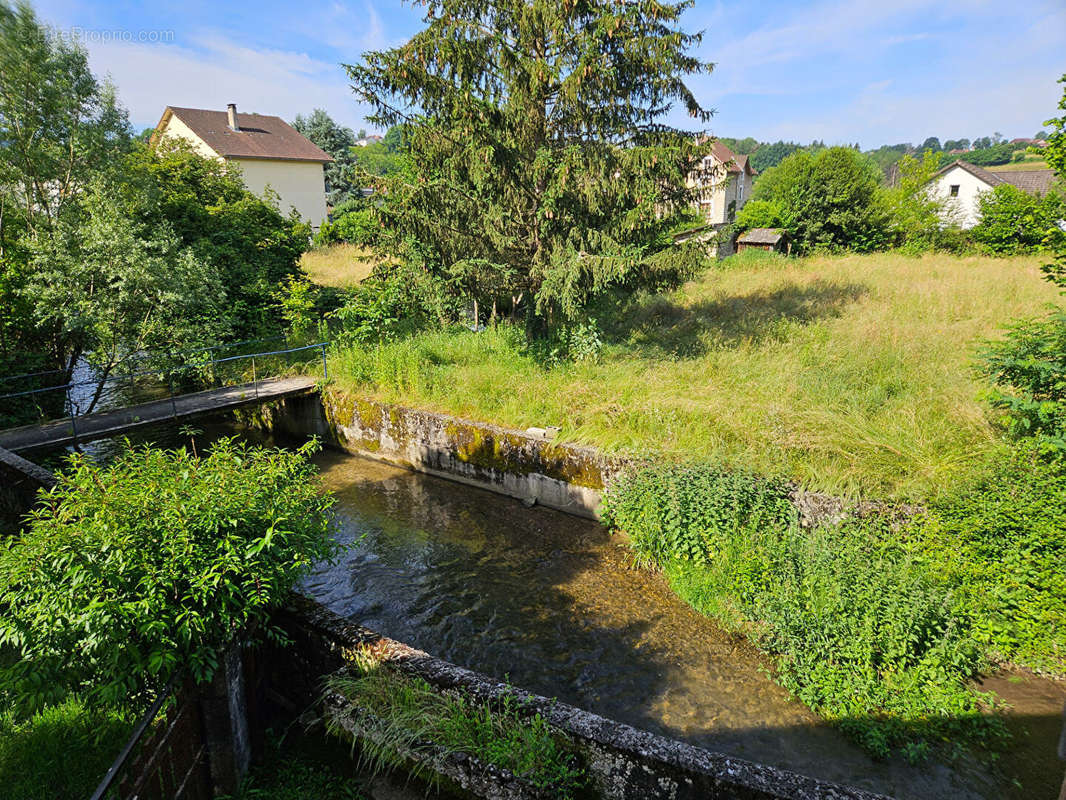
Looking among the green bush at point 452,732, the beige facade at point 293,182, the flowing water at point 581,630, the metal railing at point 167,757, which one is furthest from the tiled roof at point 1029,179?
the metal railing at point 167,757

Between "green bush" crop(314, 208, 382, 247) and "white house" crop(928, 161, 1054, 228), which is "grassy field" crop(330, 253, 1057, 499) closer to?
"green bush" crop(314, 208, 382, 247)

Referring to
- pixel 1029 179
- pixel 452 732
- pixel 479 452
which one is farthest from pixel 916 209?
pixel 452 732

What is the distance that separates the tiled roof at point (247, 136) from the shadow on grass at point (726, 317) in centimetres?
2960

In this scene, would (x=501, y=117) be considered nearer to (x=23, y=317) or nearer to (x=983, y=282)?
(x=23, y=317)

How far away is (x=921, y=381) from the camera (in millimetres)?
8977

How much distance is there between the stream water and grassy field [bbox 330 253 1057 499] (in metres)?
1.98

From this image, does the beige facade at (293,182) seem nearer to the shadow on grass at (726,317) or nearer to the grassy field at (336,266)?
the grassy field at (336,266)

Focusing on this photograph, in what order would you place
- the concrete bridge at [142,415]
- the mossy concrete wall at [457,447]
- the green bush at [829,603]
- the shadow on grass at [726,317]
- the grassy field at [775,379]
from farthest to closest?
the shadow on grass at [726,317] < the concrete bridge at [142,415] < the mossy concrete wall at [457,447] < the grassy field at [775,379] < the green bush at [829,603]

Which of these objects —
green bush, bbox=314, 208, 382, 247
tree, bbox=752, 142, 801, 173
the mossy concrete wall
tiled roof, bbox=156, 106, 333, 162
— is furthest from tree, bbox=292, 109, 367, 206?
tree, bbox=752, 142, 801, 173

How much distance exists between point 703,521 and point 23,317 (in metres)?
14.1

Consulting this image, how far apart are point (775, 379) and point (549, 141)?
666 centimetres

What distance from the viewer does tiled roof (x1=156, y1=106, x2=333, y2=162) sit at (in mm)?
34000

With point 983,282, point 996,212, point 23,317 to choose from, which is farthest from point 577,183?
point 983,282

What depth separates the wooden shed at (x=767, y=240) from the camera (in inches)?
1102
